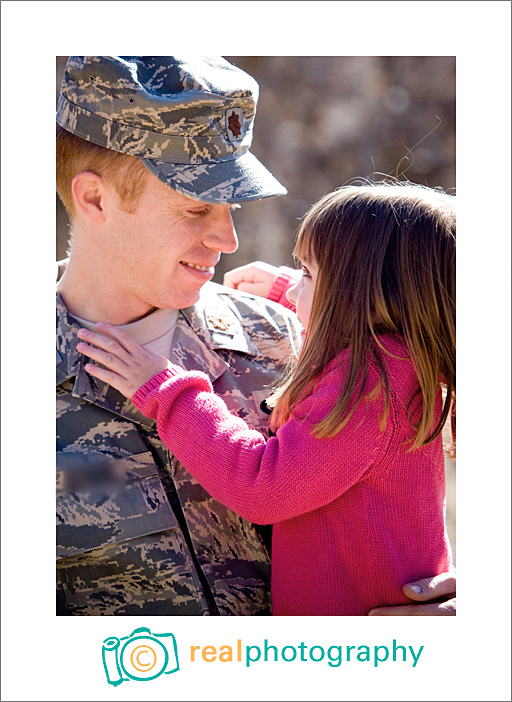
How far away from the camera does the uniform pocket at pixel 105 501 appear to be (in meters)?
2.04

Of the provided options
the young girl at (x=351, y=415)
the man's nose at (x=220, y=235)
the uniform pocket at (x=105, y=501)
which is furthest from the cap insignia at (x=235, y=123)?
the uniform pocket at (x=105, y=501)

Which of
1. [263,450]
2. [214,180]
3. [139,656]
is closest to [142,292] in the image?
[214,180]

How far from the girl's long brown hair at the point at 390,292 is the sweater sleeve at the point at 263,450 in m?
0.14

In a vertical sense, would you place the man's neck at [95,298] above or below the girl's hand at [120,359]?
above

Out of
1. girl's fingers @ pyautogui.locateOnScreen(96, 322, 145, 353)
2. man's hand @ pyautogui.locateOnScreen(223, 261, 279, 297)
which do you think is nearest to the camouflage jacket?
girl's fingers @ pyautogui.locateOnScreen(96, 322, 145, 353)

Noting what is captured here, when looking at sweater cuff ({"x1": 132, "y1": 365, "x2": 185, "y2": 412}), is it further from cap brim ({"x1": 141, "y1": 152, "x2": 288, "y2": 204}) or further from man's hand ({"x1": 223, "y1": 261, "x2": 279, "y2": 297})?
man's hand ({"x1": 223, "y1": 261, "x2": 279, "y2": 297})

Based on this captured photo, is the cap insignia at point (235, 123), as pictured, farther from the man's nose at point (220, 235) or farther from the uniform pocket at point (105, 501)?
the uniform pocket at point (105, 501)

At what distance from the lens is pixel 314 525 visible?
6.64 ft

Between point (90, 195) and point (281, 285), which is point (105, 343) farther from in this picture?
point (281, 285)

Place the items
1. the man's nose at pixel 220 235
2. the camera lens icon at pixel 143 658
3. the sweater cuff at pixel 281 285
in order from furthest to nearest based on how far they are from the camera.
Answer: the sweater cuff at pixel 281 285, the man's nose at pixel 220 235, the camera lens icon at pixel 143 658

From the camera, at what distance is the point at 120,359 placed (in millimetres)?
2084

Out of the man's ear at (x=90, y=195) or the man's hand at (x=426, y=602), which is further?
the man's ear at (x=90, y=195)

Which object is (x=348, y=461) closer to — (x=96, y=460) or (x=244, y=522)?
(x=244, y=522)

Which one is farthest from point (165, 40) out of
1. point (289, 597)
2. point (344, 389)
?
point (289, 597)
